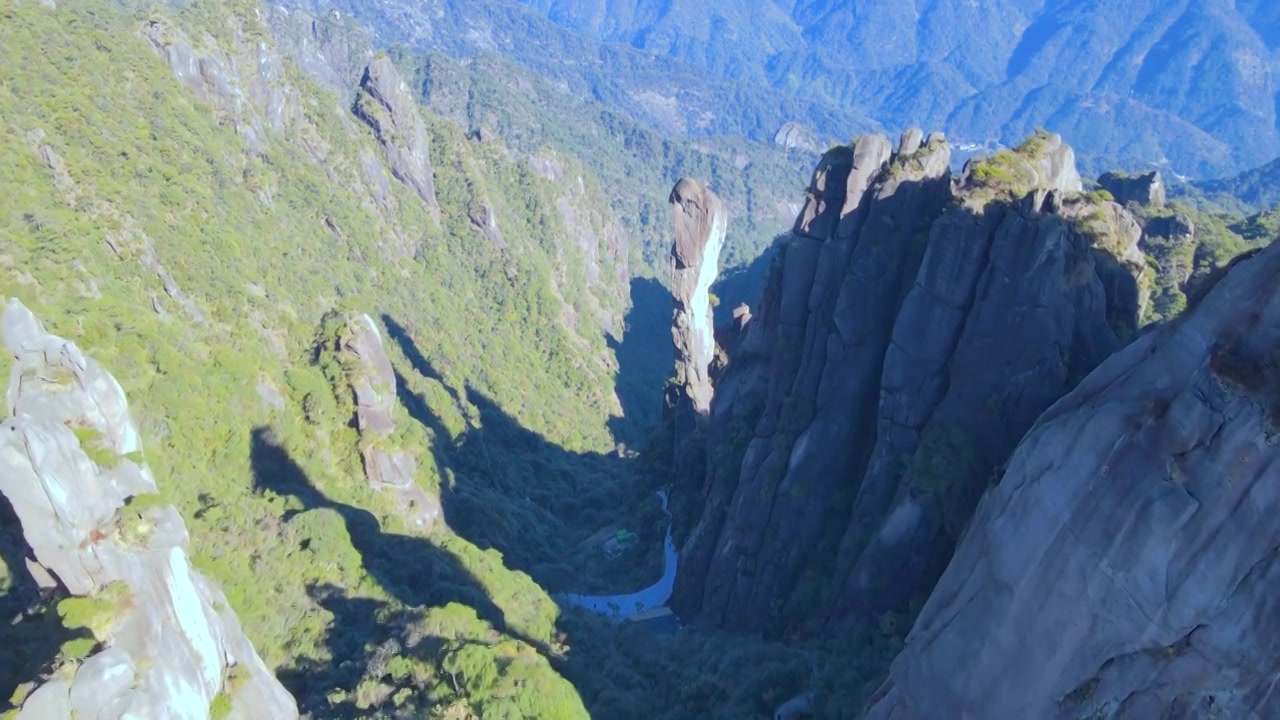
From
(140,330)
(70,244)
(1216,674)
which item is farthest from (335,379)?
(1216,674)

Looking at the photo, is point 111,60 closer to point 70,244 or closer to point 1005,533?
point 70,244

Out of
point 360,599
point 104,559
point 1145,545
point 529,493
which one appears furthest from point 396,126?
point 1145,545

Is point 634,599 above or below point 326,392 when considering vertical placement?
below

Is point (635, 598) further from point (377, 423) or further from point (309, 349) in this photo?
point (309, 349)

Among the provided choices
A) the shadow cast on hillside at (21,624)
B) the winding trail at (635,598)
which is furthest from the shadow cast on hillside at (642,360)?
the shadow cast on hillside at (21,624)

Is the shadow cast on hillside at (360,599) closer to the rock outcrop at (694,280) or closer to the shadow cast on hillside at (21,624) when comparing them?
the shadow cast on hillside at (21,624)

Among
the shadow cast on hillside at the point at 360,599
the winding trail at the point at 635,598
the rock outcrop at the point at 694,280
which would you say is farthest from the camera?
the rock outcrop at the point at 694,280
